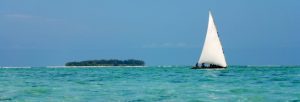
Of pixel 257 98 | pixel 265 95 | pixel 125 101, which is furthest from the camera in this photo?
pixel 265 95

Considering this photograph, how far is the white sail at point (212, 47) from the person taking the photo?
69625 mm

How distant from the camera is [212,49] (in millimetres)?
70062

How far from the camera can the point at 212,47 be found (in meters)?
70.0

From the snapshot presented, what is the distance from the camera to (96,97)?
75.4ft

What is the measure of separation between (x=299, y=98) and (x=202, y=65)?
50648 mm

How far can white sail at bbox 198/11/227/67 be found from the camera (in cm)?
6962

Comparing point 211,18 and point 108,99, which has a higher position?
point 211,18

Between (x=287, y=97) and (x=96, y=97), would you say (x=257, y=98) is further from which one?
(x=96, y=97)

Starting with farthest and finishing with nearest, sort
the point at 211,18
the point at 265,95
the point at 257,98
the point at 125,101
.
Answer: the point at 211,18 < the point at 265,95 < the point at 257,98 < the point at 125,101

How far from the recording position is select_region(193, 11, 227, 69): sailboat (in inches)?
2741

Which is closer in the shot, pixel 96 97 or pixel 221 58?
pixel 96 97

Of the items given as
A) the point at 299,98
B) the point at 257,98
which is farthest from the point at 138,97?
the point at 299,98

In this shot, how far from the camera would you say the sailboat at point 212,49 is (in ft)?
228

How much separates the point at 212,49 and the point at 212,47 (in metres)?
0.23
